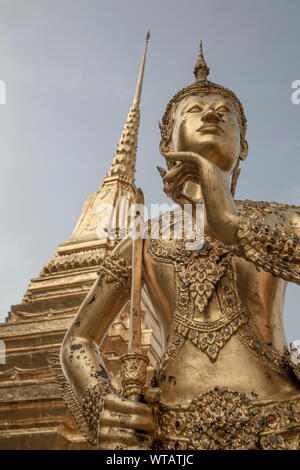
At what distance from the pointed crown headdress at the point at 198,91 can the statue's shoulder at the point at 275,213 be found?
83 centimetres

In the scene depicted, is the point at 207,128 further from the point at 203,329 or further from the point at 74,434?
the point at 74,434

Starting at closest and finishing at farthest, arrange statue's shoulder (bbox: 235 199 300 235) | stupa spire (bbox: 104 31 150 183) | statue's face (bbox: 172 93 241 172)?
statue's shoulder (bbox: 235 199 300 235) → statue's face (bbox: 172 93 241 172) → stupa spire (bbox: 104 31 150 183)

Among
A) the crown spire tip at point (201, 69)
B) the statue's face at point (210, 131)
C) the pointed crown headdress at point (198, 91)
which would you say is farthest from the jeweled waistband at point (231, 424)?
the crown spire tip at point (201, 69)

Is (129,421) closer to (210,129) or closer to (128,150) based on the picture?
(210,129)

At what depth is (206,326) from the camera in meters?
2.22

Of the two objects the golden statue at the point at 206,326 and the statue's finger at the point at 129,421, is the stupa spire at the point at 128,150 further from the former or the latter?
the statue's finger at the point at 129,421

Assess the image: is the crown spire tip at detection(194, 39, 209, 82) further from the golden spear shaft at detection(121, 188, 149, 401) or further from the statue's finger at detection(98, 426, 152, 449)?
the statue's finger at detection(98, 426, 152, 449)

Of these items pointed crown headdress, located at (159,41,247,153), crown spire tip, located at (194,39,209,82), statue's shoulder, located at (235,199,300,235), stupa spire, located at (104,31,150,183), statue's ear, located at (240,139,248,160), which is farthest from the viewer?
stupa spire, located at (104,31,150,183)

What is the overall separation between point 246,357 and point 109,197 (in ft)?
30.1

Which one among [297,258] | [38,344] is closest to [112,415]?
[297,258]

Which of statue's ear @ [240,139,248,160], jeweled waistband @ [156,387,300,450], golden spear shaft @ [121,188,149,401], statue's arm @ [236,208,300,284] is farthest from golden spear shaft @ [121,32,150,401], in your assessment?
statue's ear @ [240,139,248,160]

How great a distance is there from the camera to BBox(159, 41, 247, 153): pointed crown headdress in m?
3.03

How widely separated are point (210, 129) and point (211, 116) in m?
0.08

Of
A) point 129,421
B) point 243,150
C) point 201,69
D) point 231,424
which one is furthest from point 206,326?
point 201,69
